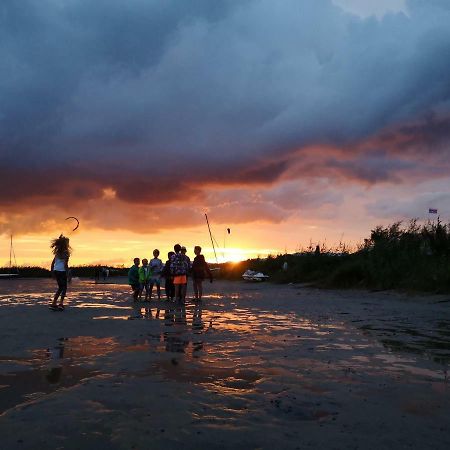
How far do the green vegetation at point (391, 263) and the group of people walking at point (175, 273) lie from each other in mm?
8255

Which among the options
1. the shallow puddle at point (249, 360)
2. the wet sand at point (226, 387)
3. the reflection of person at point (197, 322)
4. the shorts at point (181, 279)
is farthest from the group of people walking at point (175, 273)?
the wet sand at point (226, 387)

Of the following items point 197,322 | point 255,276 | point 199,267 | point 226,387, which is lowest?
point 226,387

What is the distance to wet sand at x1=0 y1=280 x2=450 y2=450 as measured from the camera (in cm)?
367

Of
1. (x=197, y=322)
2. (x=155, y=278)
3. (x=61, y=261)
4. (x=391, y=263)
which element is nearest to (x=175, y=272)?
(x=155, y=278)

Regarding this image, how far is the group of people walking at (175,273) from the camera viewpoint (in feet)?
57.3

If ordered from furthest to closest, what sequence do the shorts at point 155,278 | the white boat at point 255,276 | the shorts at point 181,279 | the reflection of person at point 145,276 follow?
1. the white boat at point 255,276
2. the shorts at point 155,278
3. the reflection of person at point 145,276
4. the shorts at point 181,279

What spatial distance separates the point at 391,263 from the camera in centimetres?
2236

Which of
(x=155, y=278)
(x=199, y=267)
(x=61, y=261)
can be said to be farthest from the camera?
(x=155, y=278)

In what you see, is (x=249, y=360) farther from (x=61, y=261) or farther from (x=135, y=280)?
(x=135, y=280)

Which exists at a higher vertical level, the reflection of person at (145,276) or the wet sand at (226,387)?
the reflection of person at (145,276)

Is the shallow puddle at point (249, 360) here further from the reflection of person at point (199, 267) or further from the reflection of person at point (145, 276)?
the reflection of person at point (145, 276)

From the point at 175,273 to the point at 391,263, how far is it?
34.5 feet

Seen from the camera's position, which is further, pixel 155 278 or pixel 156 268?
pixel 156 268

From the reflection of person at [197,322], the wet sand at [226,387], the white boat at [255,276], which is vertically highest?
the white boat at [255,276]
